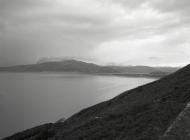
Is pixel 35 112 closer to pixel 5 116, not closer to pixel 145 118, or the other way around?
pixel 5 116

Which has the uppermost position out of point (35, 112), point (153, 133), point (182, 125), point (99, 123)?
point (182, 125)

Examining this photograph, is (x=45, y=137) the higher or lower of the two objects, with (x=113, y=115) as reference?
lower

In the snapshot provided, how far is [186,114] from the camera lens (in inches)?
565

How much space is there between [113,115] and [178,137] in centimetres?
1465

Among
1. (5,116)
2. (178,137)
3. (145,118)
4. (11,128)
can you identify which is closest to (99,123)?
(145,118)

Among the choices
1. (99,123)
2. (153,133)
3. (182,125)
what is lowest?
(99,123)

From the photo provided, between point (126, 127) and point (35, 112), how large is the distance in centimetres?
5802

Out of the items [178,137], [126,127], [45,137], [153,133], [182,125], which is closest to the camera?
[178,137]

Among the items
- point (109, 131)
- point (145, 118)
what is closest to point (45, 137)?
point (109, 131)

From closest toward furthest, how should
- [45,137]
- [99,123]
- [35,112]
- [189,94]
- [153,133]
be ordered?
1. [153,133]
2. [189,94]
3. [99,123]
4. [45,137]
5. [35,112]

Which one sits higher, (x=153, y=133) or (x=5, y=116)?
(x=153, y=133)

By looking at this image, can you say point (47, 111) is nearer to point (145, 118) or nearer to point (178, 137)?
point (145, 118)

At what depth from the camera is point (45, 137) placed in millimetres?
30250

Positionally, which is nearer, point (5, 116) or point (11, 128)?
point (11, 128)
